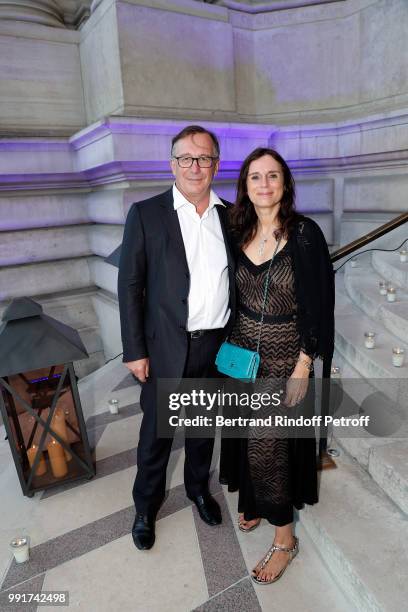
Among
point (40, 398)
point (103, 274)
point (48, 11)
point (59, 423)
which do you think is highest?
point (48, 11)

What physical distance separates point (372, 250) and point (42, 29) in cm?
451

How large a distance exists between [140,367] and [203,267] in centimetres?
57

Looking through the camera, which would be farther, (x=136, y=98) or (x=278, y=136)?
(x=278, y=136)

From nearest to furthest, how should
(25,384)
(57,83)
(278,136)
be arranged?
1. (25,384)
2. (57,83)
3. (278,136)

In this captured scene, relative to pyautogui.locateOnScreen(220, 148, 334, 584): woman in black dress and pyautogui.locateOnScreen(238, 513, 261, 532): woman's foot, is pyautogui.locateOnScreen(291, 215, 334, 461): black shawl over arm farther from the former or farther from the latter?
pyautogui.locateOnScreen(238, 513, 261, 532): woman's foot

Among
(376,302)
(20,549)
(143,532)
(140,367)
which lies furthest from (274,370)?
(376,302)

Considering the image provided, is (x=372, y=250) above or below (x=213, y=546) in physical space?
above

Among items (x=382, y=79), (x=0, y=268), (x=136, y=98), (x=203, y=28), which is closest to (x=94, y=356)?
(x=0, y=268)

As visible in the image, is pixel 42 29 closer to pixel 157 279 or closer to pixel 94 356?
pixel 94 356

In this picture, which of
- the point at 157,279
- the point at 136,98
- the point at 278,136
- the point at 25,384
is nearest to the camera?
the point at 157,279

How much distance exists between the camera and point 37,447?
246 centimetres

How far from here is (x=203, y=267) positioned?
195cm

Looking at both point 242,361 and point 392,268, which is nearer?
point 242,361

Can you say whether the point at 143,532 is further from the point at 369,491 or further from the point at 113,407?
the point at 113,407
